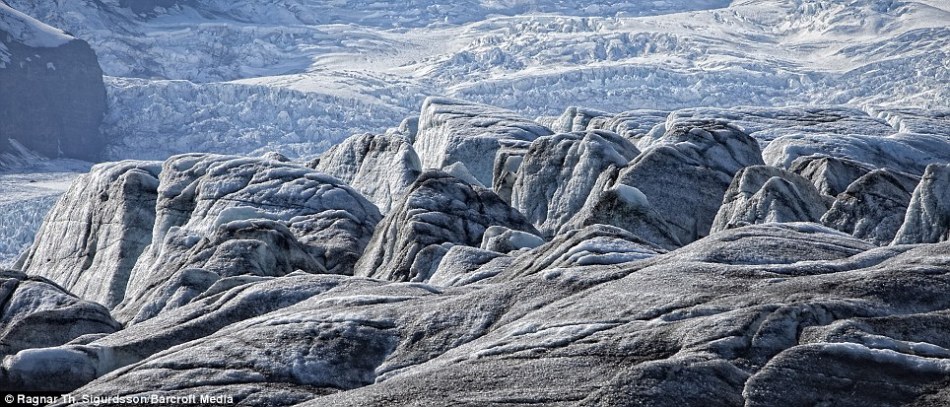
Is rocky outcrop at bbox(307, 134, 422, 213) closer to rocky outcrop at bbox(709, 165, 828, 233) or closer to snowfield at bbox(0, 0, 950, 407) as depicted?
snowfield at bbox(0, 0, 950, 407)

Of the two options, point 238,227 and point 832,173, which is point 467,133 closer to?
point 832,173

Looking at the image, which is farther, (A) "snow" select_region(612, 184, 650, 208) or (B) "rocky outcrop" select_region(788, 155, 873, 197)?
(B) "rocky outcrop" select_region(788, 155, 873, 197)

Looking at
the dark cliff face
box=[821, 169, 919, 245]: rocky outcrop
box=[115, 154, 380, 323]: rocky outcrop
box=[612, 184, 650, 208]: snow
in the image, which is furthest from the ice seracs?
the dark cliff face

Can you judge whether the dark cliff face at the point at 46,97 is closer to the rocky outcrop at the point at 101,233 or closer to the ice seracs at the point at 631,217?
the rocky outcrop at the point at 101,233

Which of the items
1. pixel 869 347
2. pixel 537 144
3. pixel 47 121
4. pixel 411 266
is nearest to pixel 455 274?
pixel 411 266

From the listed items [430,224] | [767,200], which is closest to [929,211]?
[767,200]

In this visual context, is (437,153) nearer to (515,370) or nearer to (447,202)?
(447,202)

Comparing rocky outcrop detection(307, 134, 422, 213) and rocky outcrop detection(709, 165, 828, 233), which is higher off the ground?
rocky outcrop detection(709, 165, 828, 233)

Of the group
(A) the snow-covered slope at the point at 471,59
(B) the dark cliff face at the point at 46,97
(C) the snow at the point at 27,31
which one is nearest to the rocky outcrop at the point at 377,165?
(A) the snow-covered slope at the point at 471,59
